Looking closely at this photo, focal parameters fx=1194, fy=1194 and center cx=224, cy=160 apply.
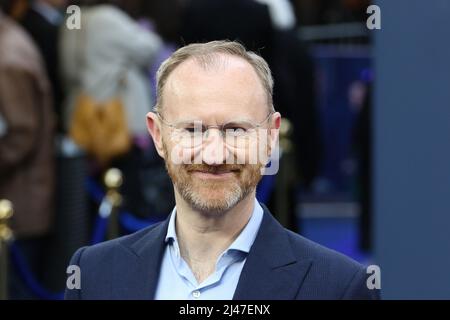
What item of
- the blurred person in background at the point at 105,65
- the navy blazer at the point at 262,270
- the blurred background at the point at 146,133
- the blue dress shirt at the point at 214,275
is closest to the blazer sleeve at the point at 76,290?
the navy blazer at the point at 262,270

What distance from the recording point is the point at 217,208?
2209 mm

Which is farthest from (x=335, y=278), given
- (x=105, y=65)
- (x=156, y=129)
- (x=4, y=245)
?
(x=105, y=65)

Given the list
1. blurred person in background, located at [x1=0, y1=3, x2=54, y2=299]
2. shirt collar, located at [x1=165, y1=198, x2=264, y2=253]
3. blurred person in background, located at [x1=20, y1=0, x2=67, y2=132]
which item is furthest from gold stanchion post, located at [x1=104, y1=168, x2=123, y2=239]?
shirt collar, located at [x1=165, y1=198, x2=264, y2=253]

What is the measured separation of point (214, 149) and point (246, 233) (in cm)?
20

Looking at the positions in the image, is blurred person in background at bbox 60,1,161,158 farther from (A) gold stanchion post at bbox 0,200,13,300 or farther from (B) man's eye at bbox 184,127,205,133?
(B) man's eye at bbox 184,127,205,133

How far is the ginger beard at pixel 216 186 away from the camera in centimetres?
220

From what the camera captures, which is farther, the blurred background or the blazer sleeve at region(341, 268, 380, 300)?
the blurred background

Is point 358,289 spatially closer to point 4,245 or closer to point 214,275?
point 214,275

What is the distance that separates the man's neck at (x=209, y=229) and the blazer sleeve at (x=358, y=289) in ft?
0.77

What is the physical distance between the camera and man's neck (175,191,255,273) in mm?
2248

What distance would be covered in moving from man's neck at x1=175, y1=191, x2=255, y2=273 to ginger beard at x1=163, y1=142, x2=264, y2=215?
24 millimetres

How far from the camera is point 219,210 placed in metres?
2.21

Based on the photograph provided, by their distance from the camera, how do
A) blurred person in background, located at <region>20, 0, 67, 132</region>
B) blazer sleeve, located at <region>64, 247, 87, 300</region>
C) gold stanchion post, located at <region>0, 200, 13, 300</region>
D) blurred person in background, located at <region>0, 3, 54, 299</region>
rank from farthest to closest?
blurred person in background, located at <region>20, 0, 67, 132</region>
blurred person in background, located at <region>0, 3, 54, 299</region>
gold stanchion post, located at <region>0, 200, 13, 300</region>
blazer sleeve, located at <region>64, 247, 87, 300</region>
